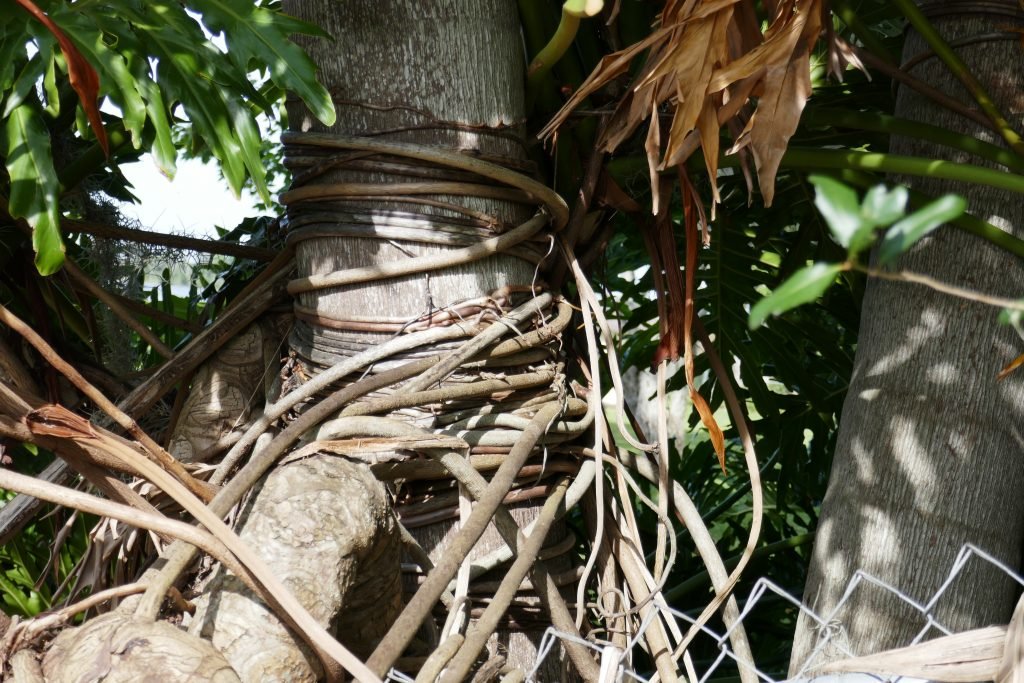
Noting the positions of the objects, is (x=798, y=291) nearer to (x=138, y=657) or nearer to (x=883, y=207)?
(x=883, y=207)

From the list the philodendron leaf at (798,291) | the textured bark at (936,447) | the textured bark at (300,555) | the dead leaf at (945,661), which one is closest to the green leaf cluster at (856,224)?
the philodendron leaf at (798,291)

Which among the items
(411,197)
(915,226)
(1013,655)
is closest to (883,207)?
(915,226)

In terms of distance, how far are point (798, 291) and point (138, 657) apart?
1.99ft

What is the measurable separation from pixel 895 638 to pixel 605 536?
34 cm

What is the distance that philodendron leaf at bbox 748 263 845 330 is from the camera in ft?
1.08

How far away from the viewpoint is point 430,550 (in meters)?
1.03

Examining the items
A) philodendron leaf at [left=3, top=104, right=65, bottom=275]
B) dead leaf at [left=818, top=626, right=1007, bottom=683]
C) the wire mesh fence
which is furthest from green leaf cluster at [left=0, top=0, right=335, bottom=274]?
dead leaf at [left=818, top=626, right=1007, bottom=683]

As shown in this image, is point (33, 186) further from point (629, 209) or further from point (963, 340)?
point (963, 340)

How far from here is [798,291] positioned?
0.34 m

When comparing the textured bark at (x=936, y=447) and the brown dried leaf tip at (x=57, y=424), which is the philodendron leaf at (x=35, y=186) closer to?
the brown dried leaf tip at (x=57, y=424)

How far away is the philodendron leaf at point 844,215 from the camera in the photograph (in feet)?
1.03

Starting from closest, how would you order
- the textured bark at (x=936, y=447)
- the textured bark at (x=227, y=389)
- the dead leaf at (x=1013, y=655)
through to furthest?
the dead leaf at (x=1013, y=655) → the textured bark at (x=936, y=447) → the textured bark at (x=227, y=389)

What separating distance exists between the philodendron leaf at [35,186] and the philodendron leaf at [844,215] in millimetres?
768

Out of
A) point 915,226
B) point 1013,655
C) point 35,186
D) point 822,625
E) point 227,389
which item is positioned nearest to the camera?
point 915,226
